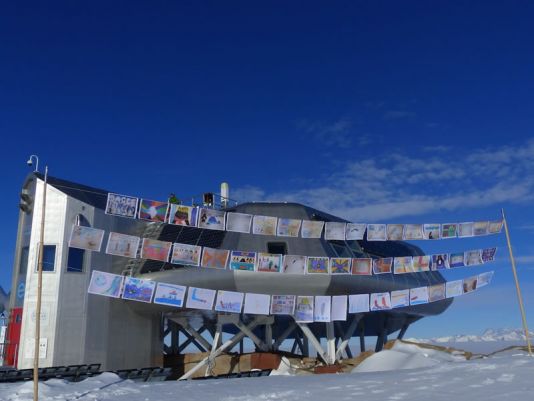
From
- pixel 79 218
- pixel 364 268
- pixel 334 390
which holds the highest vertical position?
pixel 79 218

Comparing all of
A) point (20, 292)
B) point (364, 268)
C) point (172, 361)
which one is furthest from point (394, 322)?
point (20, 292)

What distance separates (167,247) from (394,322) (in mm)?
29370

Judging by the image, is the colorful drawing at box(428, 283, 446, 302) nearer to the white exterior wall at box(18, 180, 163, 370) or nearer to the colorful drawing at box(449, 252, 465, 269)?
the colorful drawing at box(449, 252, 465, 269)

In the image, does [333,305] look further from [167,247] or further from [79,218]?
[79,218]

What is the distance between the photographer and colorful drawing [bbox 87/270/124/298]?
826 inches

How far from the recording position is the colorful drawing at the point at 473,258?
24.8 metres

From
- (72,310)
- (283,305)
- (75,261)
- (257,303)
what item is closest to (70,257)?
(75,261)

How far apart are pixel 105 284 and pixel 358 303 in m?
11.9

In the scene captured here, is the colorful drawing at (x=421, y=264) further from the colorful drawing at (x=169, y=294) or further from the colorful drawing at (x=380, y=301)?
the colorful drawing at (x=169, y=294)

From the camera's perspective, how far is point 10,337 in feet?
93.5

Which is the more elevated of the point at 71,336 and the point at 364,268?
the point at 364,268

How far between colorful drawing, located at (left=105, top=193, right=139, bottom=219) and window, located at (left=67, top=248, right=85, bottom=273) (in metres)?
8.66

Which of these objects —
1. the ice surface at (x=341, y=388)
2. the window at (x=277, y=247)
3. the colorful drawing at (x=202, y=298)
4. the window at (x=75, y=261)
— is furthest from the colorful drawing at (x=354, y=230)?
the window at (x=75, y=261)

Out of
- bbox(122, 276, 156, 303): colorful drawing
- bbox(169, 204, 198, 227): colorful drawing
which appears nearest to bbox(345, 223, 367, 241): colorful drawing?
bbox(169, 204, 198, 227): colorful drawing
